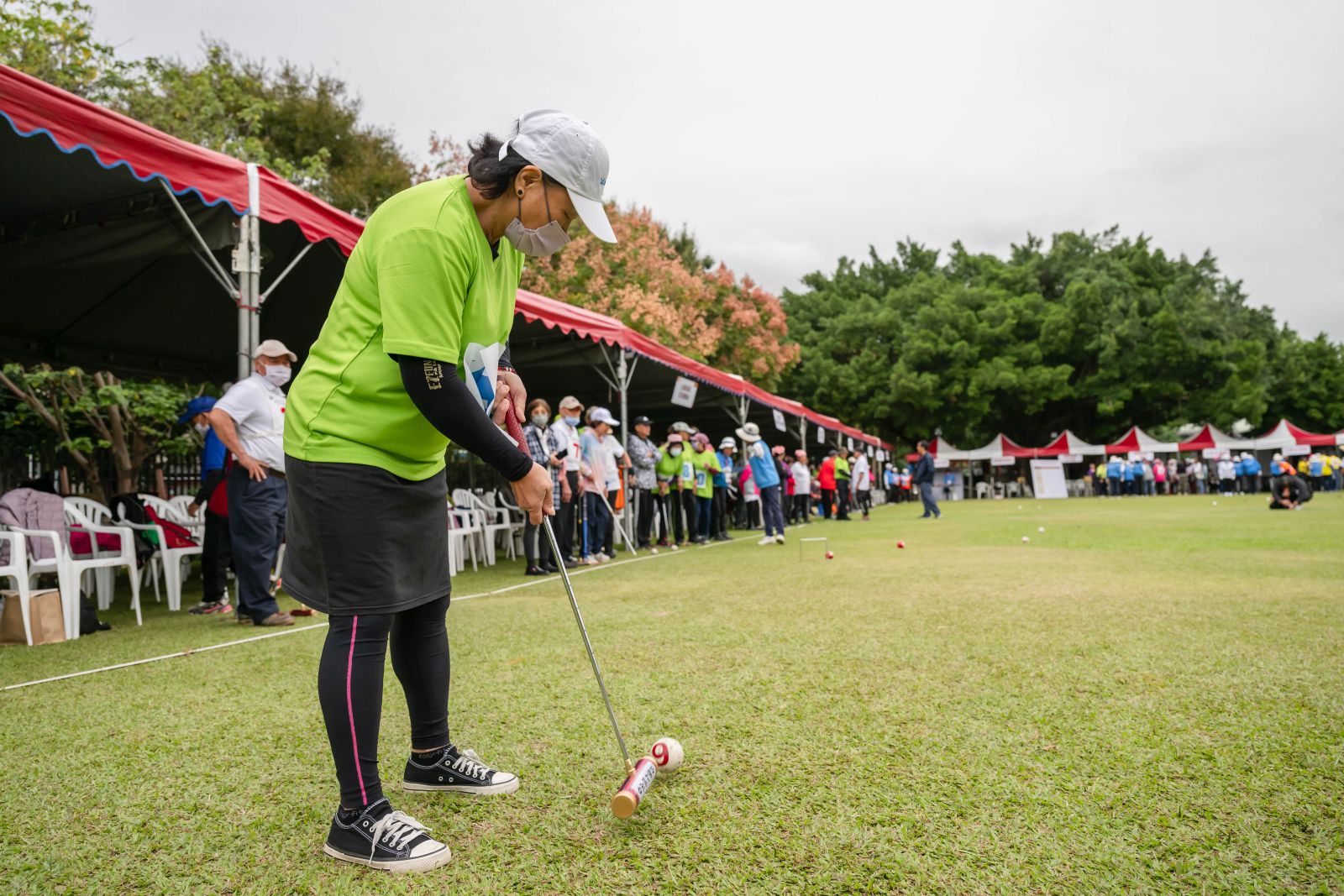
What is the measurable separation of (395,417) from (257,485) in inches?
160

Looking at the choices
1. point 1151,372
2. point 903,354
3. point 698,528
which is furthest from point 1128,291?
point 698,528

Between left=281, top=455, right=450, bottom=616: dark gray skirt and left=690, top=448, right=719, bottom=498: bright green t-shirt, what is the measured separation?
34.7 ft

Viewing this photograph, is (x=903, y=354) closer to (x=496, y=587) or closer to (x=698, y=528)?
(x=698, y=528)

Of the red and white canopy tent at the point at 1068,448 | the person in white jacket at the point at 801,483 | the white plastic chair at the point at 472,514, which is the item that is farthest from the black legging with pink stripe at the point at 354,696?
the red and white canopy tent at the point at 1068,448

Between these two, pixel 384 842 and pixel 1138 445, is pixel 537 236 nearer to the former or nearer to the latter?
pixel 384 842

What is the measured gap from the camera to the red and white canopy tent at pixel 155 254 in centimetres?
459

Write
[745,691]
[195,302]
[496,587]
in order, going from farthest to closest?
1. [195,302]
2. [496,587]
3. [745,691]

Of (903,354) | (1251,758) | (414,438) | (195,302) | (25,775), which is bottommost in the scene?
(1251,758)

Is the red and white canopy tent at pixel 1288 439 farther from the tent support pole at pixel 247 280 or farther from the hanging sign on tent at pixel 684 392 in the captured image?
the tent support pole at pixel 247 280

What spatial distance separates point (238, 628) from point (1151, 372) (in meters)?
44.0

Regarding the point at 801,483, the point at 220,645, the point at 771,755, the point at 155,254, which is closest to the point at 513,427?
the point at 771,755

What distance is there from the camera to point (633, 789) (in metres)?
2.04

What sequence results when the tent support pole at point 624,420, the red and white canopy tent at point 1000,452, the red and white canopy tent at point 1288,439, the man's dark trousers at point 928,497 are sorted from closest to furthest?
the tent support pole at point 624,420
the man's dark trousers at point 928,497
the red and white canopy tent at point 1288,439
the red and white canopy tent at point 1000,452

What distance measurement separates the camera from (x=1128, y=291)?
42.3 m
